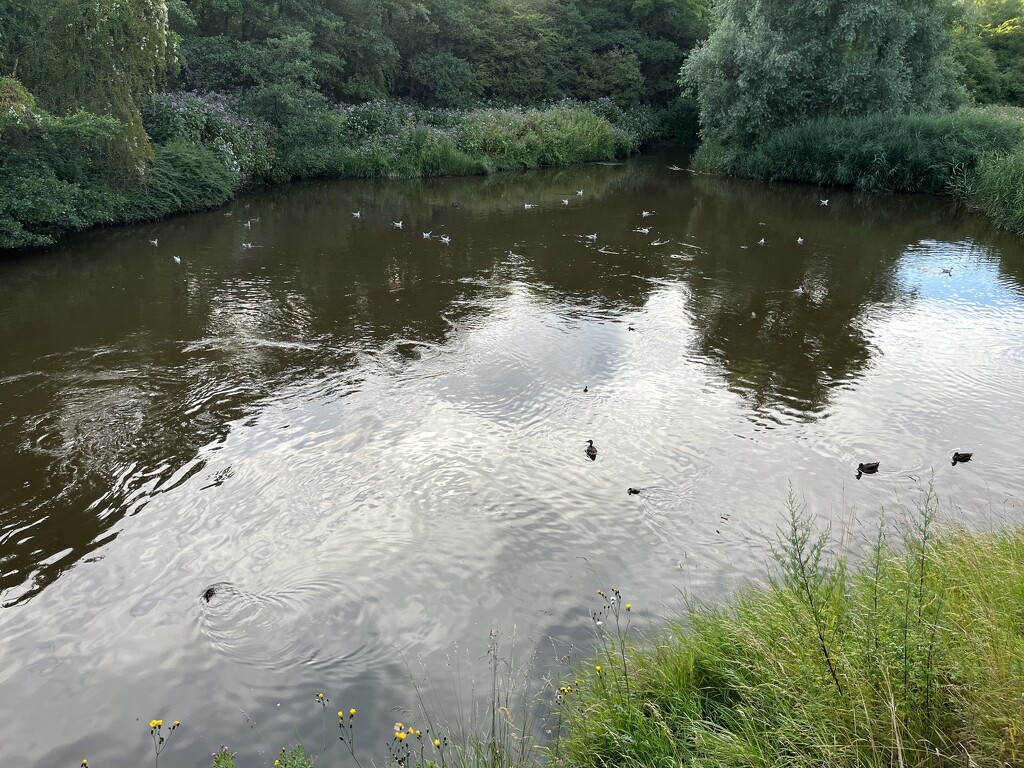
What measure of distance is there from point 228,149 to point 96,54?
559 centimetres

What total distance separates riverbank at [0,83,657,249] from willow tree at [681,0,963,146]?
620 cm

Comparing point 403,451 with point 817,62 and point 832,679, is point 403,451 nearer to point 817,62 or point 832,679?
point 832,679

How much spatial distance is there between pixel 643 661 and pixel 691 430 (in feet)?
11.4

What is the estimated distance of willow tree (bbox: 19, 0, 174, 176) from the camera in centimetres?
1209

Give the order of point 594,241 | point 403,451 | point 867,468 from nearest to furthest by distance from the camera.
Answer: point 867,468 → point 403,451 → point 594,241

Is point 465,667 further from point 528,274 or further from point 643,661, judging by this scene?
point 528,274

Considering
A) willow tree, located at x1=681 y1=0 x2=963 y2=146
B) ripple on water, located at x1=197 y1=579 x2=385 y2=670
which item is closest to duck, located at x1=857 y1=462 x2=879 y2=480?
ripple on water, located at x1=197 y1=579 x2=385 y2=670

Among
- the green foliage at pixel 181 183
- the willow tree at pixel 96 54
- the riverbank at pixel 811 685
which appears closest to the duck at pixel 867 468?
the riverbank at pixel 811 685

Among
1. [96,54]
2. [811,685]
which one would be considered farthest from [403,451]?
[96,54]

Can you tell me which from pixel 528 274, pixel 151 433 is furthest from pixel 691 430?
pixel 528 274

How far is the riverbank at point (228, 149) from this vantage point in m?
11.8

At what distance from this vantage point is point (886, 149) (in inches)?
781

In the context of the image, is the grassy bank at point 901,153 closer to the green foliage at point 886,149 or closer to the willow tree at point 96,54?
the green foliage at point 886,149

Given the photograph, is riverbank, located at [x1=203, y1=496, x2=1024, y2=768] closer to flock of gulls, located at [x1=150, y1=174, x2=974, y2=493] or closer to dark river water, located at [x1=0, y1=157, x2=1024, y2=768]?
dark river water, located at [x1=0, y1=157, x2=1024, y2=768]
